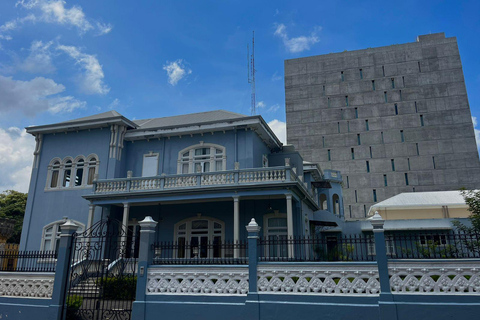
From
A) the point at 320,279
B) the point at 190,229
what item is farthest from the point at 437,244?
the point at 190,229

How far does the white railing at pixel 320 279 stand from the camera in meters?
8.75

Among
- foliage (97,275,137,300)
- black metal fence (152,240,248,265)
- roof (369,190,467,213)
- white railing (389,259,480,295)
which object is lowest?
foliage (97,275,137,300)

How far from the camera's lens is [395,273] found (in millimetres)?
8641

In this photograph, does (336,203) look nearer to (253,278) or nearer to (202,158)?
(202,158)

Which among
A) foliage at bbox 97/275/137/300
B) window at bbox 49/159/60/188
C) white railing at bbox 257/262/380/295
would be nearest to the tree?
window at bbox 49/159/60/188

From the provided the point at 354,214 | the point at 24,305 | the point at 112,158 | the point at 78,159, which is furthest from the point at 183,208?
the point at 354,214

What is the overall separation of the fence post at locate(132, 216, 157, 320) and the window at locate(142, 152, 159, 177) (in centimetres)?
1189

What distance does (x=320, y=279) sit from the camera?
30.3 feet

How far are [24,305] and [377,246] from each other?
9515 millimetres

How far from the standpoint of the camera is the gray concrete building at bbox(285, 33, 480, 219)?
167ft

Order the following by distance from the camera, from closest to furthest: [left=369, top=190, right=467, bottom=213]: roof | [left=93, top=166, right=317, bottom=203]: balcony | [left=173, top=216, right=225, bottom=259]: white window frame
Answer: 1. [left=93, top=166, right=317, bottom=203]: balcony
2. [left=173, top=216, right=225, bottom=259]: white window frame
3. [left=369, top=190, right=467, bottom=213]: roof

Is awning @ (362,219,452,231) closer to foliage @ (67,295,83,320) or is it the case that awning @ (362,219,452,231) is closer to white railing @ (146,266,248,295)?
white railing @ (146,266,248,295)

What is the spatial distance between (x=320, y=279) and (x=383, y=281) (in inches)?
57.2

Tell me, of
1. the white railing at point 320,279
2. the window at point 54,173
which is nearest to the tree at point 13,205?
the window at point 54,173
